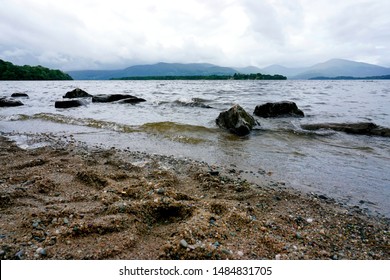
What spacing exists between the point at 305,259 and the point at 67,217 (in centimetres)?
341

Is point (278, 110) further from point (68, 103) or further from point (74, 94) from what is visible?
point (74, 94)

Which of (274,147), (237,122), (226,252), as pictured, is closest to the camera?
(226,252)

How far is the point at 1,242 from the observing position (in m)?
3.05

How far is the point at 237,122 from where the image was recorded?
1044cm

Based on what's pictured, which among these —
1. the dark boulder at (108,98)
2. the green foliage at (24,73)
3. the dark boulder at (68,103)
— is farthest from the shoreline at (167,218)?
the green foliage at (24,73)

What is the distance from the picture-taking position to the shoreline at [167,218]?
310 cm

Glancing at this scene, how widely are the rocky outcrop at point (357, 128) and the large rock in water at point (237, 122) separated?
9.65 ft

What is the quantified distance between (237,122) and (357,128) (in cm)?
540

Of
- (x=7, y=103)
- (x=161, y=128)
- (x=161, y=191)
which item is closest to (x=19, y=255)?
(x=161, y=191)

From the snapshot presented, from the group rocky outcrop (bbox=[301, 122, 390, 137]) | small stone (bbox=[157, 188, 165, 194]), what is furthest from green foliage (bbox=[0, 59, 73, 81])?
small stone (bbox=[157, 188, 165, 194])

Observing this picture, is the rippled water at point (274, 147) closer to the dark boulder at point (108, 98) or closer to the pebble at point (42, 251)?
the pebble at point (42, 251)

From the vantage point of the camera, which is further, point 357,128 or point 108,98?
point 108,98

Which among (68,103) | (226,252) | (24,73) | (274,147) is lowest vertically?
(274,147)
